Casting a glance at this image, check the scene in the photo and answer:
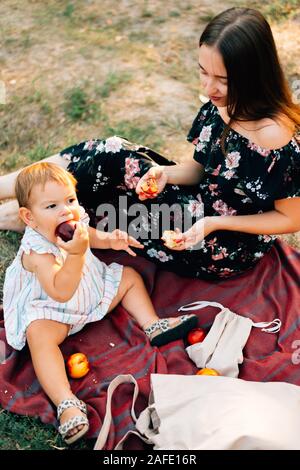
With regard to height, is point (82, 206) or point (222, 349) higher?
point (82, 206)

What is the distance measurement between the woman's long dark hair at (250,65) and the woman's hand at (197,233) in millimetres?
461

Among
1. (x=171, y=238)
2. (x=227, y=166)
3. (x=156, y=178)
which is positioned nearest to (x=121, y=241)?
(x=171, y=238)

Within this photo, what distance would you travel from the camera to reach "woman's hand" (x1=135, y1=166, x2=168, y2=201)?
3006mm

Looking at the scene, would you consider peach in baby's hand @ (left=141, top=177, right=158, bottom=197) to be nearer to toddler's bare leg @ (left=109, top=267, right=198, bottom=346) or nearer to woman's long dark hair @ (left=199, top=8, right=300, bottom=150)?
toddler's bare leg @ (left=109, top=267, right=198, bottom=346)

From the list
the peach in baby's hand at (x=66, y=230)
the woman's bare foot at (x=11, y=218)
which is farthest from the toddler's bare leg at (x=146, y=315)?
the woman's bare foot at (x=11, y=218)

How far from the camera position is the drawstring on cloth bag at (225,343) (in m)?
2.80

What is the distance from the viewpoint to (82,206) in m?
3.23

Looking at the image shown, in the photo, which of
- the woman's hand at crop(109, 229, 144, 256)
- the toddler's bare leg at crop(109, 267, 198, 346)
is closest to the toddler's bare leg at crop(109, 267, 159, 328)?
the toddler's bare leg at crop(109, 267, 198, 346)

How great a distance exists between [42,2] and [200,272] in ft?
10.3

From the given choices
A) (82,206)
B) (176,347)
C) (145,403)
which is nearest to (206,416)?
(145,403)

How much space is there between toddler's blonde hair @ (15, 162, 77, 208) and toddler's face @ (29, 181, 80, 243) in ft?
0.06

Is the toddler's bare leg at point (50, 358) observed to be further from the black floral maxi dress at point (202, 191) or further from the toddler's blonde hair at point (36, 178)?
the black floral maxi dress at point (202, 191)

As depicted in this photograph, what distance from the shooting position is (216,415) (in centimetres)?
237
